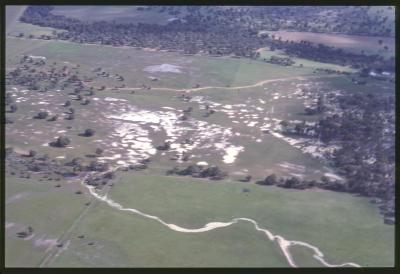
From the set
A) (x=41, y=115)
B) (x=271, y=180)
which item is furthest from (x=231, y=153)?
(x=41, y=115)

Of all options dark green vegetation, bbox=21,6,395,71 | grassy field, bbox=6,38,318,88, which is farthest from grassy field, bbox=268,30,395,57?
grassy field, bbox=6,38,318,88

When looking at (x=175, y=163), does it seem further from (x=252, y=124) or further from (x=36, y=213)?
(x=36, y=213)

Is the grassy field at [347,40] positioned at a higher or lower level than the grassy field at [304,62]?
higher

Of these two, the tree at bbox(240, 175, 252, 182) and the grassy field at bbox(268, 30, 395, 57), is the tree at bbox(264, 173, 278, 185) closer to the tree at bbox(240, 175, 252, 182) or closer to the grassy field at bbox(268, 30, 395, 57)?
the tree at bbox(240, 175, 252, 182)

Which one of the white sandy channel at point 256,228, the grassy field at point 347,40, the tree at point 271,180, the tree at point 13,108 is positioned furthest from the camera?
the grassy field at point 347,40

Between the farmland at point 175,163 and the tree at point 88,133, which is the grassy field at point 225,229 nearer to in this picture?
the farmland at point 175,163

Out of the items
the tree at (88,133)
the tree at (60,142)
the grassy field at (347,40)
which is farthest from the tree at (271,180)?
the grassy field at (347,40)

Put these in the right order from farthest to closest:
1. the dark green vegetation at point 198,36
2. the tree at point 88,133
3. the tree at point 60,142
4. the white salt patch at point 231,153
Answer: the dark green vegetation at point 198,36, the tree at point 88,133, the tree at point 60,142, the white salt patch at point 231,153
